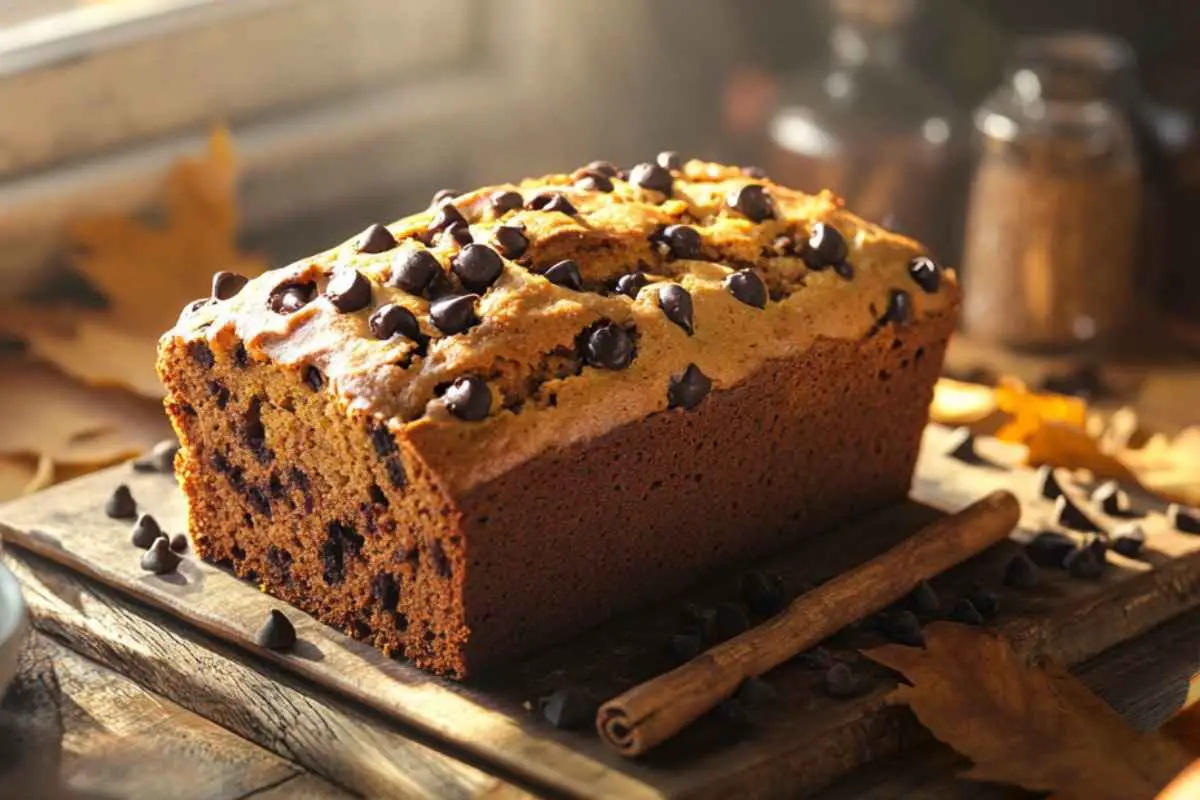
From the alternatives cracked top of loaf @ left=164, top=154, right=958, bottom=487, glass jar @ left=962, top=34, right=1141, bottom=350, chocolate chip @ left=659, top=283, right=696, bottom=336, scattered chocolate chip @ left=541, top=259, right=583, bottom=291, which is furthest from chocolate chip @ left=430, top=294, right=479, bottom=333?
glass jar @ left=962, top=34, right=1141, bottom=350

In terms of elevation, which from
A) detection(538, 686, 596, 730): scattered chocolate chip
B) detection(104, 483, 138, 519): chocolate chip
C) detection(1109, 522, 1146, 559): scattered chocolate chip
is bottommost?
detection(104, 483, 138, 519): chocolate chip

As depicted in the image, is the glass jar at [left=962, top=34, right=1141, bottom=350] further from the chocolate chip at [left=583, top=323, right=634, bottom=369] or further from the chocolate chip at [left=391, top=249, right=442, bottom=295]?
the chocolate chip at [left=391, top=249, right=442, bottom=295]

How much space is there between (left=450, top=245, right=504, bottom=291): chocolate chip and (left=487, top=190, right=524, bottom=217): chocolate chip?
197 millimetres

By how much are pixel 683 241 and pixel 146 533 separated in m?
0.77

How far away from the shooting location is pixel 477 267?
2.18m

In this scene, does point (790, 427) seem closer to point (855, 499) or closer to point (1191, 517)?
point (855, 499)

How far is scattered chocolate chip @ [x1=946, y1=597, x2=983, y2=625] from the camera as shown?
2.27m

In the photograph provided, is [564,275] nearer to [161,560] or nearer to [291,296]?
[291,296]

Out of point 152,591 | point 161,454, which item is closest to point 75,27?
point 161,454

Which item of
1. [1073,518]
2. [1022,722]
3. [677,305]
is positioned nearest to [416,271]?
[677,305]

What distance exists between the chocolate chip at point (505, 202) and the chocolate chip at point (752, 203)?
11.2 inches

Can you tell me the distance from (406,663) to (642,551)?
329 mm

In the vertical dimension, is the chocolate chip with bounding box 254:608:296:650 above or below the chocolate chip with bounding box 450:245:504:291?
below

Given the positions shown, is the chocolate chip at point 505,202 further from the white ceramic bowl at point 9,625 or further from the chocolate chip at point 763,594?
the white ceramic bowl at point 9,625
